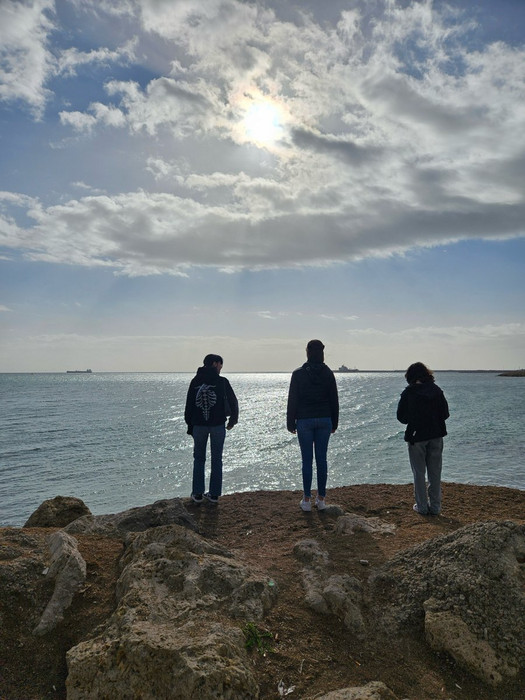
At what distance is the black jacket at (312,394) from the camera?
279 inches

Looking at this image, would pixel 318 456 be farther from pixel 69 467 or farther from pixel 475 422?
pixel 475 422

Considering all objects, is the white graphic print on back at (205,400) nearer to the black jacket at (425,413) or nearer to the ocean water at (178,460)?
the black jacket at (425,413)

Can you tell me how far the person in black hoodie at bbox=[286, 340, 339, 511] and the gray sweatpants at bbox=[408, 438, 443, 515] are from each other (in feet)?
4.52

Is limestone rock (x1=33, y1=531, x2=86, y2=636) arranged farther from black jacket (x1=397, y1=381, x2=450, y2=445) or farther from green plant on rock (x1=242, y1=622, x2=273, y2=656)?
black jacket (x1=397, y1=381, x2=450, y2=445)

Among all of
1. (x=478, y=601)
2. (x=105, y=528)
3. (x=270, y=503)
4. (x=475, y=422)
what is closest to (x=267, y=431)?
(x=475, y=422)

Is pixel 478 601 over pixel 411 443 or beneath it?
beneath

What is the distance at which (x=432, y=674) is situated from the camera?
10.9 feet

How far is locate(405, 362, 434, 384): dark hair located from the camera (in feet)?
23.3

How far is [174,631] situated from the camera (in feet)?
10.3

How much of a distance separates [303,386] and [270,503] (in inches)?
90.4

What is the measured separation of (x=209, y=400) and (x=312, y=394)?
78.9 inches

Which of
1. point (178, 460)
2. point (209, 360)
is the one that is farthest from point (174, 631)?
point (178, 460)

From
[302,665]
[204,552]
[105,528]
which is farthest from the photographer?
[105,528]

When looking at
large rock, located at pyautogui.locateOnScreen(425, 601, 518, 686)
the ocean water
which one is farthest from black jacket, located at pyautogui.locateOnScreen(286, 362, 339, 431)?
the ocean water
